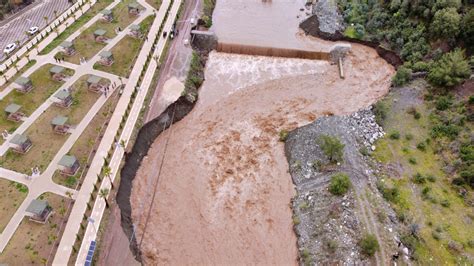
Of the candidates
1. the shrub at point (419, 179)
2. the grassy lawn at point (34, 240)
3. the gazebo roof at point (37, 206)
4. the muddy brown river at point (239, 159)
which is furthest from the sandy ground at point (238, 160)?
the shrub at point (419, 179)

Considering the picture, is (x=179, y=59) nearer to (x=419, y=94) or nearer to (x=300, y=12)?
(x=300, y=12)

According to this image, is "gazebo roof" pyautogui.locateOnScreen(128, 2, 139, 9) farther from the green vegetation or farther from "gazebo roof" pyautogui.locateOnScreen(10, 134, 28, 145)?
"gazebo roof" pyautogui.locateOnScreen(10, 134, 28, 145)

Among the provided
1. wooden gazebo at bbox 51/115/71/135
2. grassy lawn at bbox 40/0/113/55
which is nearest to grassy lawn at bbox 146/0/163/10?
grassy lawn at bbox 40/0/113/55

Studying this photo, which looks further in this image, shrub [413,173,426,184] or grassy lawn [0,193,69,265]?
shrub [413,173,426,184]

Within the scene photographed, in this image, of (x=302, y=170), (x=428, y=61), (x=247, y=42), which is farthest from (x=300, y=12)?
(x=302, y=170)

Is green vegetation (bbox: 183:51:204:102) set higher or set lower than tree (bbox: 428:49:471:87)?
lower

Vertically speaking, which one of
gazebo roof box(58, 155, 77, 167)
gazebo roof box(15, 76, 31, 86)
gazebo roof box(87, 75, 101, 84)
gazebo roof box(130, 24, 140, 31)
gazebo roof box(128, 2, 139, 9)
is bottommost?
gazebo roof box(58, 155, 77, 167)

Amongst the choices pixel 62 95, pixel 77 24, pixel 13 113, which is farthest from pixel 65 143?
pixel 77 24

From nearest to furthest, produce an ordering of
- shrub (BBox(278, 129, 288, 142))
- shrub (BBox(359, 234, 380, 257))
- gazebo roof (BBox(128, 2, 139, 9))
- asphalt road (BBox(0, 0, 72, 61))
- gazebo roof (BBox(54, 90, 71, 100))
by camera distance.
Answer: shrub (BBox(359, 234, 380, 257)) < gazebo roof (BBox(54, 90, 71, 100)) < shrub (BBox(278, 129, 288, 142)) < asphalt road (BBox(0, 0, 72, 61)) < gazebo roof (BBox(128, 2, 139, 9))
